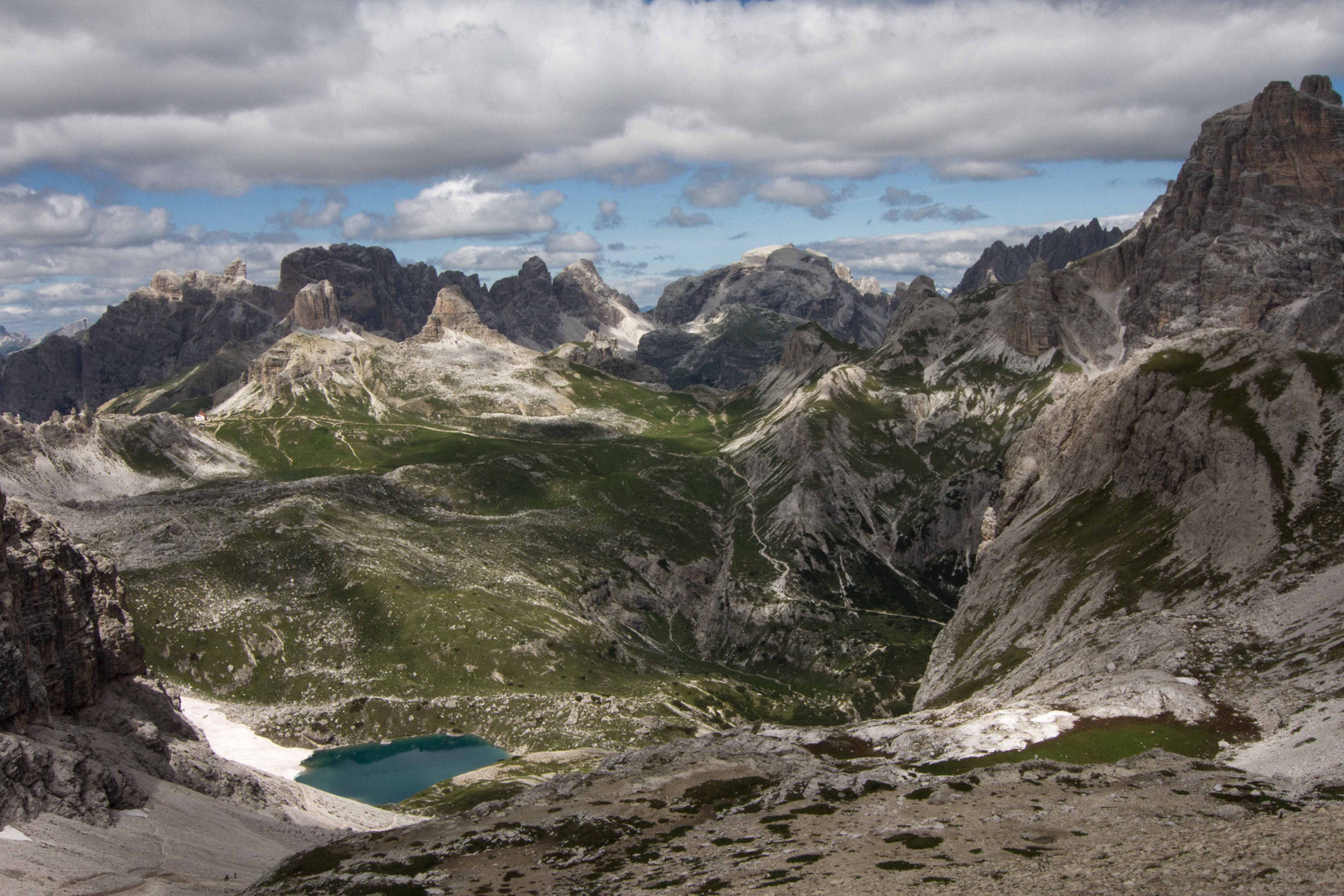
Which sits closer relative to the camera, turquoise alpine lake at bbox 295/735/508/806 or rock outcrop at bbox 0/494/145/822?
rock outcrop at bbox 0/494/145/822

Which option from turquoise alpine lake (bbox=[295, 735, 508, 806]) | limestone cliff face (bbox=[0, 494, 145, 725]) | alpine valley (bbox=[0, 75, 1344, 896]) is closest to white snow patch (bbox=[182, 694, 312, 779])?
alpine valley (bbox=[0, 75, 1344, 896])

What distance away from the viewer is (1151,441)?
181125mm

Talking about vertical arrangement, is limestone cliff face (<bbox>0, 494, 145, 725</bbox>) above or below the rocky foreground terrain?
above

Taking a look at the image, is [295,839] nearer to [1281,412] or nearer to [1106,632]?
[1106,632]

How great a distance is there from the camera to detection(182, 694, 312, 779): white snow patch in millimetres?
140500

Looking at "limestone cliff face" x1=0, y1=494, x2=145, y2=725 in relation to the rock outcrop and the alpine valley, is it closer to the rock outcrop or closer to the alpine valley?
the rock outcrop

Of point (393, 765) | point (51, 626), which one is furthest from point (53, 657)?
point (393, 765)

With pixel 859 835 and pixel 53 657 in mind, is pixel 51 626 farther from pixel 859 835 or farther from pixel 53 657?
pixel 859 835

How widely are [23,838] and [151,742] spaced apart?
1079 inches

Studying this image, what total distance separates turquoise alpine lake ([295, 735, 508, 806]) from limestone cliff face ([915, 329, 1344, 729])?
253ft

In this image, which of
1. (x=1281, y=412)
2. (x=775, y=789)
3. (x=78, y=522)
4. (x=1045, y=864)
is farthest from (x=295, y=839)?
(x=1281, y=412)

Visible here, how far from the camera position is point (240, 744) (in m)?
146

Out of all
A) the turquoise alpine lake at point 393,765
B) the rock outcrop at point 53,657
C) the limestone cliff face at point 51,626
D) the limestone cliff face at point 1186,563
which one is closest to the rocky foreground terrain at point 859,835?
the rock outcrop at point 53,657

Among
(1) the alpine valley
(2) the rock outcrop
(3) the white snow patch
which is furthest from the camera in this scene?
(3) the white snow patch
